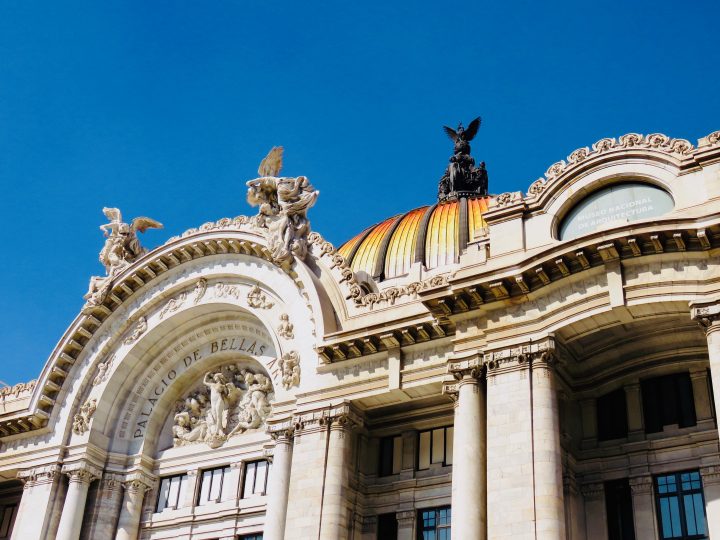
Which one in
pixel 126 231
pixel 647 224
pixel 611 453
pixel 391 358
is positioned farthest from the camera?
pixel 126 231

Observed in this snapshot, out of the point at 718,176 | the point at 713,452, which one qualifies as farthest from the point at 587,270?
the point at 713,452

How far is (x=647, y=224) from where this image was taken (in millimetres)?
24484

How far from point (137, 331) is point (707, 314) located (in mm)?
21180

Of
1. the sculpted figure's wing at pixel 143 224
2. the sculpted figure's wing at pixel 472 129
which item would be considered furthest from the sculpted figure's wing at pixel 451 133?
the sculpted figure's wing at pixel 143 224

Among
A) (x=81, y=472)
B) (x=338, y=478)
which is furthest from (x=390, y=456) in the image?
(x=81, y=472)

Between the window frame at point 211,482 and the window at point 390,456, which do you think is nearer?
the window at point 390,456

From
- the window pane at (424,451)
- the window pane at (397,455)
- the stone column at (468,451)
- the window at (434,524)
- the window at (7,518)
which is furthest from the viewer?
the window at (7,518)

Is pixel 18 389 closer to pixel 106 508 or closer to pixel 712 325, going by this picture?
pixel 106 508

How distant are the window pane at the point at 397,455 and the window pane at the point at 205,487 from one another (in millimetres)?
7481

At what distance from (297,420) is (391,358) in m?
3.47

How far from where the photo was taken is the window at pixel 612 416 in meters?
27.5

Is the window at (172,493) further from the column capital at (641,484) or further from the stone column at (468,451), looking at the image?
the column capital at (641,484)

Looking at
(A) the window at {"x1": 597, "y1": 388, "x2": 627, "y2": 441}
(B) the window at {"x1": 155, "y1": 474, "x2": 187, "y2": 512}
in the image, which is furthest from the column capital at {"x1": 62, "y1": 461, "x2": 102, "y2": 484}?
(A) the window at {"x1": 597, "y1": 388, "x2": 627, "y2": 441}

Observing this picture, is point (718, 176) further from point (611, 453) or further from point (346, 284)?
point (346, 284)
